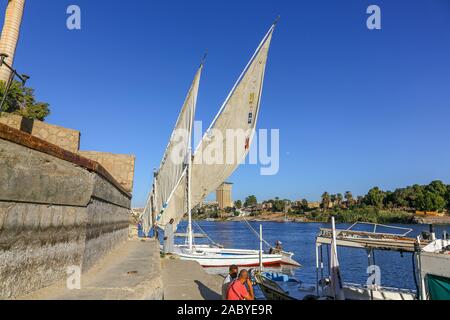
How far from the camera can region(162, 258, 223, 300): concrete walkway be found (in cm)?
795

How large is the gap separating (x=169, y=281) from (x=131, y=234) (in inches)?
303

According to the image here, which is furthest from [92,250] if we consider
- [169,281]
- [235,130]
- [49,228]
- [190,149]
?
[235,130]

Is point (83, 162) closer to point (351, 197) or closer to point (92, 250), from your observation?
point (92, 250)

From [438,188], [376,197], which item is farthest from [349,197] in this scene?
[438,188]

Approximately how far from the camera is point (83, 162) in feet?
14.0

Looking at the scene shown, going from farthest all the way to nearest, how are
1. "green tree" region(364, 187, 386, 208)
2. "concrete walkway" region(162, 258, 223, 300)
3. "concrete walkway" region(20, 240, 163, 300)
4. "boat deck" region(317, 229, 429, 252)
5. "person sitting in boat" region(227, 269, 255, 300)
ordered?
"green tree" region(364, 187, 386, 208)
"boat deck" region(317, 229, 429, 252)
"concrete walkway" region(162, 258, 223, 300)
"person sitting in boat" region(227, 269, 255, 300)
"concrete walkway" region(20, 240, 163, 300)

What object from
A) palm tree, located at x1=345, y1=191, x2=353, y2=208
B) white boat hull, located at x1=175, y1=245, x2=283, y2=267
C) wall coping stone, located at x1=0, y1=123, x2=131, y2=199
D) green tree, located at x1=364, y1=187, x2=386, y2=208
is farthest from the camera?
palm tree, located at x1=345, y1=191, x2=353, y2=208

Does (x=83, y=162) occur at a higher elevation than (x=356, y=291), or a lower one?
higher

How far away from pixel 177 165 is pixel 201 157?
A: 6.30 ft

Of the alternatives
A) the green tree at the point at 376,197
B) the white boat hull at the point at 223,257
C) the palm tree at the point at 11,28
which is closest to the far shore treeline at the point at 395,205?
the green tree at the point at 376,197

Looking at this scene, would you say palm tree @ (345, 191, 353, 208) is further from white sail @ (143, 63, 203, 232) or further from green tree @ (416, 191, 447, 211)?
white sail @ (143, 63, 203, 232)

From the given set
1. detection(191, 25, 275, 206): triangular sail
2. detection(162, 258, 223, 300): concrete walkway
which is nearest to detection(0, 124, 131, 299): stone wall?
detection(162, 258, 223, 300): concrete walkway

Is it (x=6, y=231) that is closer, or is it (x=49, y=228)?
(x=6, y=231)

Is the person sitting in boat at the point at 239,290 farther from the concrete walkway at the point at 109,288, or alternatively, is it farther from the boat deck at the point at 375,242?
the boat deck at the point at 375,242
